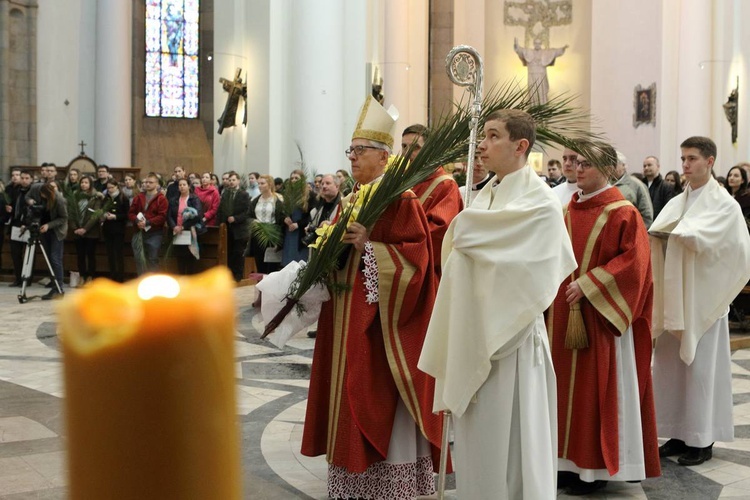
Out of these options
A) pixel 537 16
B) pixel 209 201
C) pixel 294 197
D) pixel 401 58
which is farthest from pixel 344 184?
pixel 537 16

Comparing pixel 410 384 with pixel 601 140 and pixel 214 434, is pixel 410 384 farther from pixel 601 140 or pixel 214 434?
pixel 214 434

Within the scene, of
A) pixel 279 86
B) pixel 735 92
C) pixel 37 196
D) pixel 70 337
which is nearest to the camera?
pixel 70 337

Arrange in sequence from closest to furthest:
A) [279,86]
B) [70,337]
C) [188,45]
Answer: [70,337], [279,86], [188,45]

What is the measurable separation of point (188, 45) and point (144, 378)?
29.9 metres

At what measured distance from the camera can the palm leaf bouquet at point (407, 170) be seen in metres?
4.61

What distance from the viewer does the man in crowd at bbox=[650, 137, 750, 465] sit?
595cm

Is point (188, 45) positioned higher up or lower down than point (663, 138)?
higher up

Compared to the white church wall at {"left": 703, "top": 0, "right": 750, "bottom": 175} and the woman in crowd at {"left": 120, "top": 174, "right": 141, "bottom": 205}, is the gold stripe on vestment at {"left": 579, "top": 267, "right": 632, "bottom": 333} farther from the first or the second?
the white church wall at {"left": 703, "top": 0, "right": 750, "bottom": 175}

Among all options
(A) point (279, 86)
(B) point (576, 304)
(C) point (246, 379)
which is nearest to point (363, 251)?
(B) point (576, 304)

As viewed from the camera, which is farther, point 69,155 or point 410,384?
point 69,155

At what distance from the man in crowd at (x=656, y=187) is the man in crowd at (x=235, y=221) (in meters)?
5.66

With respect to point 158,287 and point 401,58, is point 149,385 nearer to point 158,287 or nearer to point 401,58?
point 158,287

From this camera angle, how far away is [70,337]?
1.94 ft

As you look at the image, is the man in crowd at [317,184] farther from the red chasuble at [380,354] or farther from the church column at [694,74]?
the church column at [694,74]
